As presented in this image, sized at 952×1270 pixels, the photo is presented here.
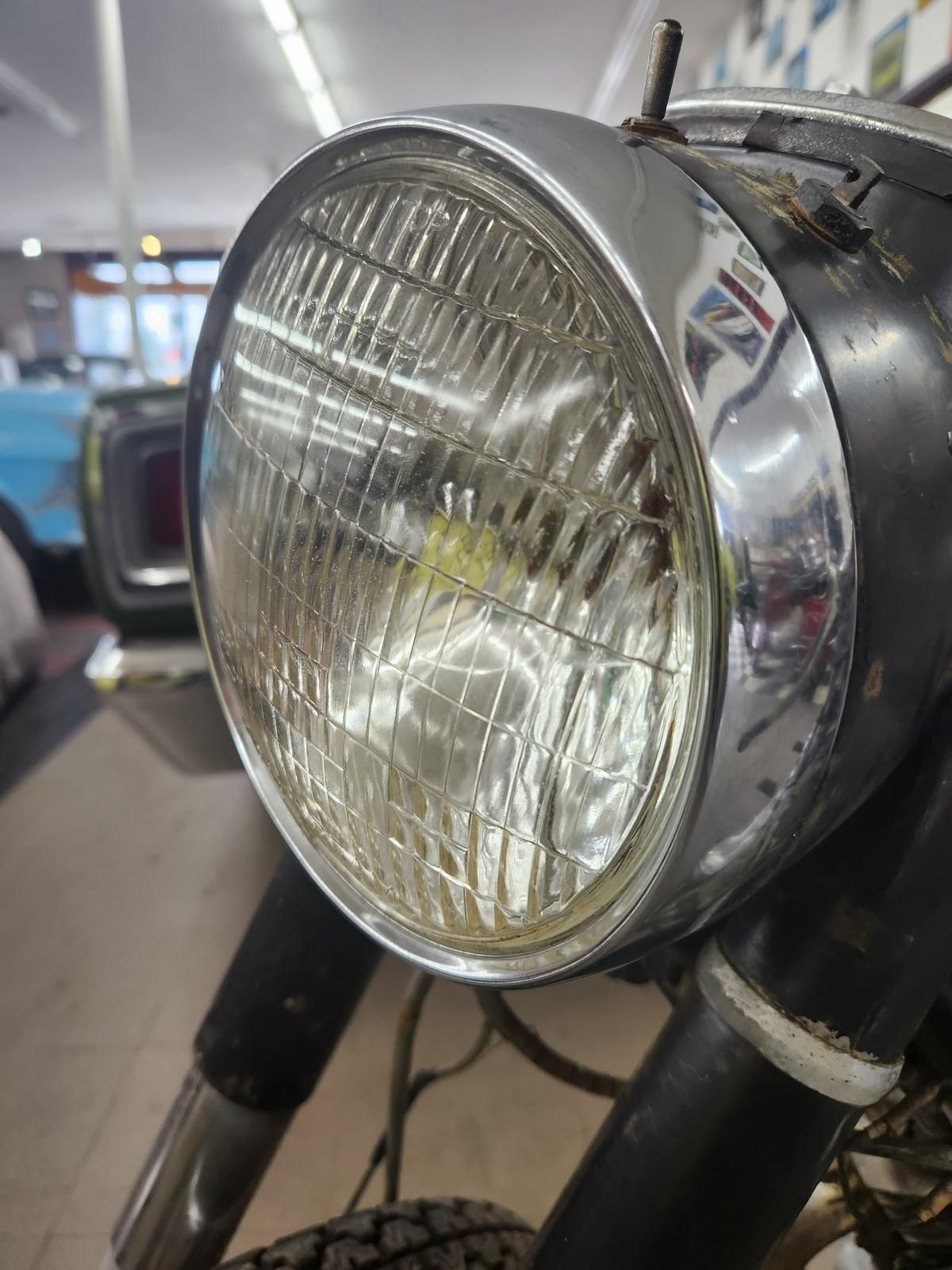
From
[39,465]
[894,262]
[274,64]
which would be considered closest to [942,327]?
[894,262]

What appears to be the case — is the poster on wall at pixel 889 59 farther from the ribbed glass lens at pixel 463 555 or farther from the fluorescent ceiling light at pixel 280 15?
the fluorescent ceiling light at pixel 280 15

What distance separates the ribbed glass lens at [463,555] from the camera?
279mm

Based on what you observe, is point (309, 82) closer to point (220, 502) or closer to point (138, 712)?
point (138, 712)

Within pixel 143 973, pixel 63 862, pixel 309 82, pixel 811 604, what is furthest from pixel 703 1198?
pixel 309 82

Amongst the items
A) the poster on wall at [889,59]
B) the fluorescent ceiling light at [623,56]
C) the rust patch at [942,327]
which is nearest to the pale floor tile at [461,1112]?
the rust patch at [942,327]

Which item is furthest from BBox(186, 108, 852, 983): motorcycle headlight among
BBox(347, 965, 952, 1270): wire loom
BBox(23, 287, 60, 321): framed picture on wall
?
BBox(23, 287, 60, 321): framed picture on wall

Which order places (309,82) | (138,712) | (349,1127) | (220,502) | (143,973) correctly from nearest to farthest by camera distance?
(220,502), (349,1127), (138,712), (143,973), (309,82)

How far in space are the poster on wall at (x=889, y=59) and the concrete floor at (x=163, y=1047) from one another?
2.12 meters

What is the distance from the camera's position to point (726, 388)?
0.75 ft

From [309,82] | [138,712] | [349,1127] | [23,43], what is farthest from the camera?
[309,82]

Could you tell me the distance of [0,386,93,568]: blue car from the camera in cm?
271

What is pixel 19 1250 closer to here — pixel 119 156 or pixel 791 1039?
pixel 791 1039

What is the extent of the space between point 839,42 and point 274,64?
3276mm

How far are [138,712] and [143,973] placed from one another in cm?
43
